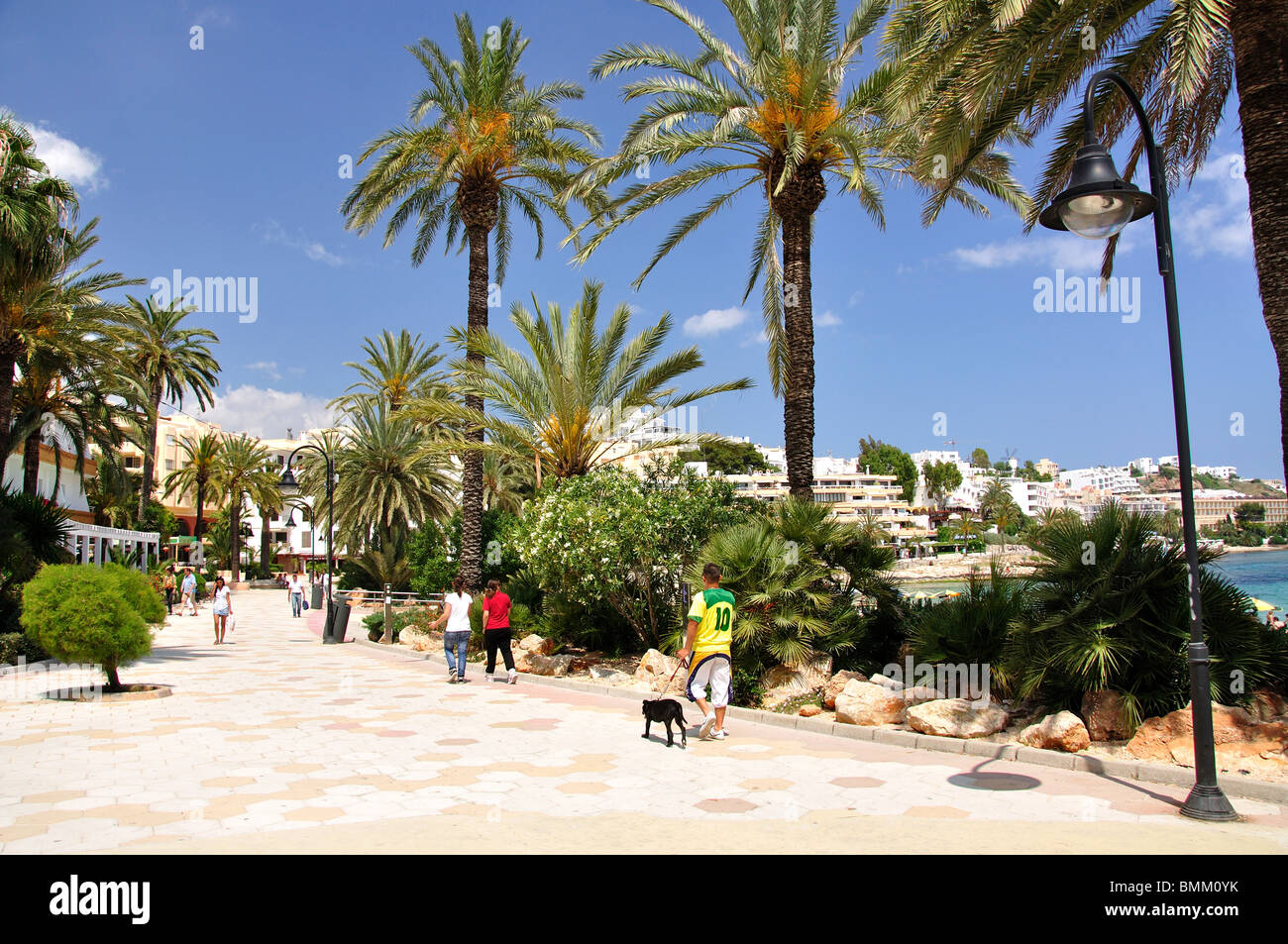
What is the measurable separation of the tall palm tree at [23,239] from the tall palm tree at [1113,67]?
1676cm

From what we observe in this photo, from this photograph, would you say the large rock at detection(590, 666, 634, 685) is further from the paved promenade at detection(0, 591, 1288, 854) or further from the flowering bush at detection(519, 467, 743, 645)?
the paved promenade at detection(0, 591, 1288, 854)

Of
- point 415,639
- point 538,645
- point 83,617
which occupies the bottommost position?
point 415,639

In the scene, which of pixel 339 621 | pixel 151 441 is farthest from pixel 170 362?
pixel 339 621

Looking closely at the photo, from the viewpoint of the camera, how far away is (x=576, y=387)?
56.4ft

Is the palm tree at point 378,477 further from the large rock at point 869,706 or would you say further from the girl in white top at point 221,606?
the large rock at point 869,706

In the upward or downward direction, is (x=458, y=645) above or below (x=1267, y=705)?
below

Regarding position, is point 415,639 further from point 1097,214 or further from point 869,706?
point 1097,214

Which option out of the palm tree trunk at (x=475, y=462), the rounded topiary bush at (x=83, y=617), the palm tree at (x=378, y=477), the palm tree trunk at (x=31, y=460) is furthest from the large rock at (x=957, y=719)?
the palm tree trunk at (x=31, y=460)

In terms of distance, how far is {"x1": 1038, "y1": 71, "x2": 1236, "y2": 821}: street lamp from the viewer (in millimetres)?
5645

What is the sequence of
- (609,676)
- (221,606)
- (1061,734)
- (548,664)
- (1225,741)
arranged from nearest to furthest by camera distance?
(1225,741) → (1061,734) → (609,676) → (548,664) → (221,606)

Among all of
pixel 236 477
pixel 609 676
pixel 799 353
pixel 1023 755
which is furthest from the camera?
pixel 236 477

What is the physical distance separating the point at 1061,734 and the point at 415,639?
16.1 m

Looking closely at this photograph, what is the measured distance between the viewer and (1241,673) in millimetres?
7098
